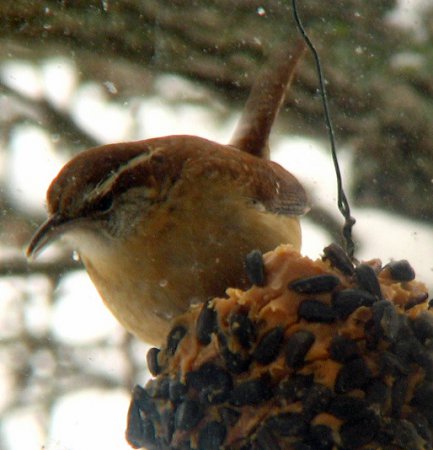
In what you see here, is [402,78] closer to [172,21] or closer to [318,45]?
[318,45]

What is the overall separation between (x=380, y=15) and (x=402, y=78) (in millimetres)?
393

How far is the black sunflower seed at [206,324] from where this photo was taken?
2.18 meters

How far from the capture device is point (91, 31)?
4.74 m

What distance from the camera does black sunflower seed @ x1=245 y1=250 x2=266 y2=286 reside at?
7.11ft

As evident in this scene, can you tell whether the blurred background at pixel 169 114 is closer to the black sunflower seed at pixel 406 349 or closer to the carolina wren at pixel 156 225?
the carolina wren at pixel 156 225

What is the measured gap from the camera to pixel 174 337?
7.68ft

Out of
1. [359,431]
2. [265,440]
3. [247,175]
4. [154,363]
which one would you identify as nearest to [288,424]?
[265,440]

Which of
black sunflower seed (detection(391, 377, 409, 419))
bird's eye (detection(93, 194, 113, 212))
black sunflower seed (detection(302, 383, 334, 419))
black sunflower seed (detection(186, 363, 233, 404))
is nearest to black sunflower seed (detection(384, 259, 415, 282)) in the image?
black sunflower seed (detection(391, 377, 409, 419))

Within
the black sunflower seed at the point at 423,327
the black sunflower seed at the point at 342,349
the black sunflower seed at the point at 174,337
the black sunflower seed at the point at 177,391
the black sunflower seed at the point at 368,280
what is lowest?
the black sunflower seed at the point at 174,337

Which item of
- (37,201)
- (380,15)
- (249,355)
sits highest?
(249,355)

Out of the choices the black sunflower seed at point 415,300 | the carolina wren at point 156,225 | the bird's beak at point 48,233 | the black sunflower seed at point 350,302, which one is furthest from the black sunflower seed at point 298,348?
the bird's beak at point 48,233

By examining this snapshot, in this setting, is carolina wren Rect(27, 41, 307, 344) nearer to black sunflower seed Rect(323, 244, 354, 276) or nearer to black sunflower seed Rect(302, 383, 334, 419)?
black sunflower seed Rect(323, 244, 354, 276)

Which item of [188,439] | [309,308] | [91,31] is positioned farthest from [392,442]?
[91,31]

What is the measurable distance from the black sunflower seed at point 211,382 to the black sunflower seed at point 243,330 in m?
0.10
